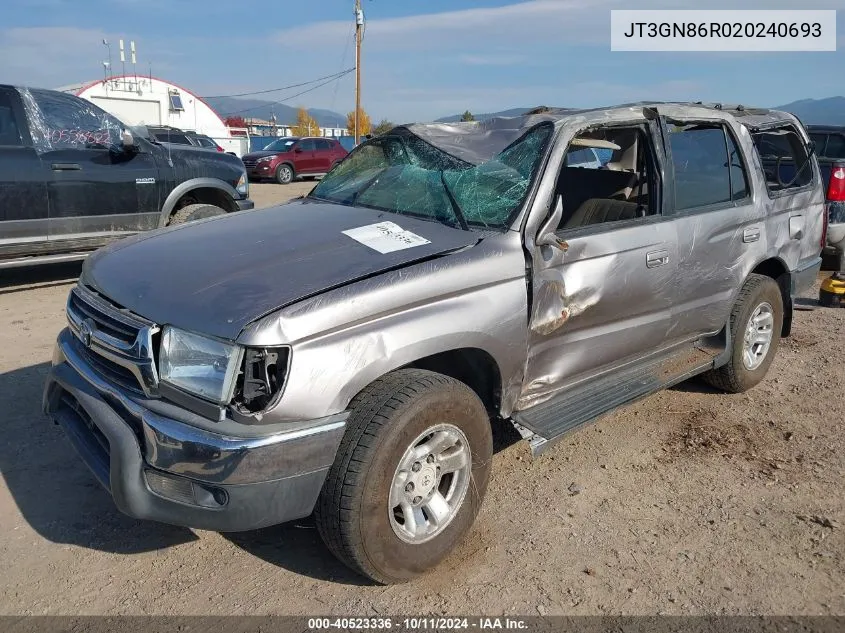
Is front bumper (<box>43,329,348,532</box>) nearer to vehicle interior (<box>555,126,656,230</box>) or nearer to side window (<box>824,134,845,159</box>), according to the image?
vehicle interior (<box>555,126,656,230</box>)

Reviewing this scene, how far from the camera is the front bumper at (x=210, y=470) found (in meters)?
2.39

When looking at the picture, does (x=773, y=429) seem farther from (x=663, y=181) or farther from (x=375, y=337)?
(x=375, y=337)

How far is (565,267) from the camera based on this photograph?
330 cm

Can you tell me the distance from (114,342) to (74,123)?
18.0ft

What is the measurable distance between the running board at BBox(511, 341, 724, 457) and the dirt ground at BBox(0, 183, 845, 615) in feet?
1.40

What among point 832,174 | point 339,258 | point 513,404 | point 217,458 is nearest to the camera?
point 217,458

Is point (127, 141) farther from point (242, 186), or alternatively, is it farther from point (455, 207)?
point (455, 207)

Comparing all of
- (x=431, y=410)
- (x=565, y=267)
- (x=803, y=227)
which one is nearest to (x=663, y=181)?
(x=565, y=267)

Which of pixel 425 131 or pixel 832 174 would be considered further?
pixel 832 174

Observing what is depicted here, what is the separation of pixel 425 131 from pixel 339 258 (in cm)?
150

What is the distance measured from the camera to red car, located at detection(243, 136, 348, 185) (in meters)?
24.1

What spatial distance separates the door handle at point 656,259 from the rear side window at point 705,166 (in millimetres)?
358

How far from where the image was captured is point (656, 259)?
377cm

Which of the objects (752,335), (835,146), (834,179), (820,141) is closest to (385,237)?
(752,335)
